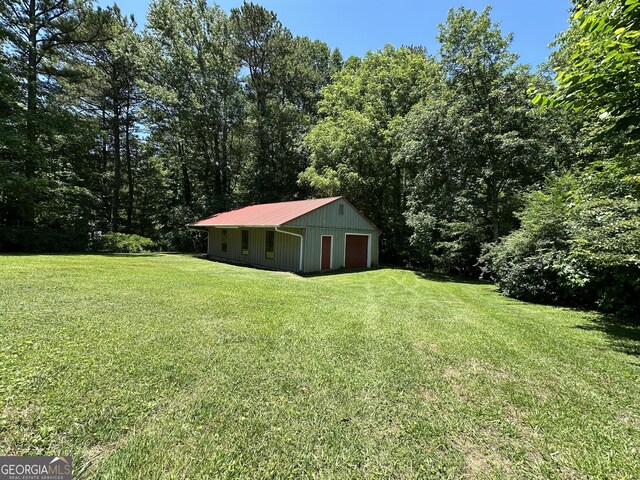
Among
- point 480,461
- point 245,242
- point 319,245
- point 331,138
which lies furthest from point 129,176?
point 480,461

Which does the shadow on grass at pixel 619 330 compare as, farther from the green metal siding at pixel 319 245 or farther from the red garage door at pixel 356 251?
the red garage door at pixel 356 251

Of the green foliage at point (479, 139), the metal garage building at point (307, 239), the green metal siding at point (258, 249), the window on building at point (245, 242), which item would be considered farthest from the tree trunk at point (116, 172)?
the green foliage at point (479, 139)

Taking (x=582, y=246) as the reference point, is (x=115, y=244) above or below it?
below

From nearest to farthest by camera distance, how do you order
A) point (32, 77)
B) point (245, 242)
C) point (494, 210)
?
1. point (494, 210)
2. point (245, 242)
3. point (32, 77)

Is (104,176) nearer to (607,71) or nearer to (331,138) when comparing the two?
(331,138)

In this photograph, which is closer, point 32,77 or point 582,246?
point 582,246

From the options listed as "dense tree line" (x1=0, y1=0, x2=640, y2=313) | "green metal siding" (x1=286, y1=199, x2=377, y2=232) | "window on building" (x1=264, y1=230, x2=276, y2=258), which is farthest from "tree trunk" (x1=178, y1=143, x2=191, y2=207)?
"green metal siding" (x1=286, y1=199, x2=377, y2=232)

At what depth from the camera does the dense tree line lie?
294 inches

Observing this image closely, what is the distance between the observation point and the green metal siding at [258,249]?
14117mm

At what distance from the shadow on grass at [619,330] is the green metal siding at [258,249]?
992 centimetres

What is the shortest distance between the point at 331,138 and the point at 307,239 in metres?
11.0

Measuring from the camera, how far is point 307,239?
13961mm

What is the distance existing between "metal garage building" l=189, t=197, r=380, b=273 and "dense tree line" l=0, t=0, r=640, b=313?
2960 millimetres

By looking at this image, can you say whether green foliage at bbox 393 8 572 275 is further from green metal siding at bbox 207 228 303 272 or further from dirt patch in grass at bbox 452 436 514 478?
dirt patch in grass at bbox 452 436 514 478
